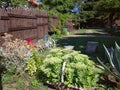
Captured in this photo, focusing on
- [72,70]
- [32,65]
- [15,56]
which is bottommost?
[32,65]

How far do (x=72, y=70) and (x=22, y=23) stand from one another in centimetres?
680

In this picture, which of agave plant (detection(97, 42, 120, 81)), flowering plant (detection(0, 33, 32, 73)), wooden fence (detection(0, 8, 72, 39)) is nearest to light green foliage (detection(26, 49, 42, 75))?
flowering plant (detection(0, 33, 32, 73))

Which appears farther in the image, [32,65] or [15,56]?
[32,65]

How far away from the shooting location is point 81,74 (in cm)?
589

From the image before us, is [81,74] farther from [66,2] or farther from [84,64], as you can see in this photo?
[66,2]

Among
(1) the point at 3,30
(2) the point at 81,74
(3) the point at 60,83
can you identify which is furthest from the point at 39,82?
(1) the point at 3,30

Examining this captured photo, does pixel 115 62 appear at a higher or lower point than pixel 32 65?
higher

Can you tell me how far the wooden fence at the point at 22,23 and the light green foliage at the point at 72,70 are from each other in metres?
3.63

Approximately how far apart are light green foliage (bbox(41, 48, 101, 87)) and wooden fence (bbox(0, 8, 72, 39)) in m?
3.63

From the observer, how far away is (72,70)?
19.5 feet

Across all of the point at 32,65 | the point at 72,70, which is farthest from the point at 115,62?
the point at 32,65

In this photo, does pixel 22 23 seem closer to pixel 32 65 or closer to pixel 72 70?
pixel 32 65

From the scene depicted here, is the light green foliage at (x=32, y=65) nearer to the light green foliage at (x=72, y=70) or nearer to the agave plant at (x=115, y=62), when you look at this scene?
the light green foliage at (x=72, y=70)

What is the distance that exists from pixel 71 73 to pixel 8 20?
5033mm
